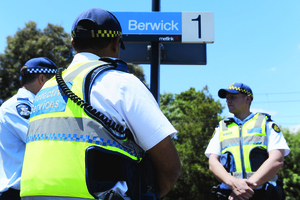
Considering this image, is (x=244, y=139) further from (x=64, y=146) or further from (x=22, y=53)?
(x=22, y=53)

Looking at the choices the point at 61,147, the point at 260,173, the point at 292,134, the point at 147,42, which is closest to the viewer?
the point at 61,147

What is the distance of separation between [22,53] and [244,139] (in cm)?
1861

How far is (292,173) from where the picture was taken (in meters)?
23.5

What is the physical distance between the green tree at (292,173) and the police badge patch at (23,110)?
2411cm

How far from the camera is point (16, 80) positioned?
62.6 ft

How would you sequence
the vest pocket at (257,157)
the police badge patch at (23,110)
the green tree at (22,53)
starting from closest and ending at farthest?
the police badge patch at (23,110)
the vest pocket at (257,157)
the green tree at (22,53)

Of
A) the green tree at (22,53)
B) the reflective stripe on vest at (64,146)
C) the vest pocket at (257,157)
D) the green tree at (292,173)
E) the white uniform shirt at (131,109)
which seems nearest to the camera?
the reflective stripe on vest at (64,146)

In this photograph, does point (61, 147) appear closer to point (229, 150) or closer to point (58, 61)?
point (229, 150)

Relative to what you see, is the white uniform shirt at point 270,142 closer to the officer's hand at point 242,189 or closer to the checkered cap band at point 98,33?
the officer's hand at point 242,189

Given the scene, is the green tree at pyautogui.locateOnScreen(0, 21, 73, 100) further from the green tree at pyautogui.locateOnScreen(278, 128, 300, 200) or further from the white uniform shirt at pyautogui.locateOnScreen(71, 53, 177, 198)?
the green tree at pyautogui.locateOnScreen(278, 128, 300, 200)

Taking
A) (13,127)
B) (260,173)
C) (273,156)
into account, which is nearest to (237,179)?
(260,173)

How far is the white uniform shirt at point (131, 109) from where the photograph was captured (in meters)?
1.49

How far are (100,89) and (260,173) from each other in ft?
8.01

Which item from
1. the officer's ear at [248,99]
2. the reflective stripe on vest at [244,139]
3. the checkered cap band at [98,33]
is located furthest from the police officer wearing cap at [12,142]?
the officer's ear at [248,99]
